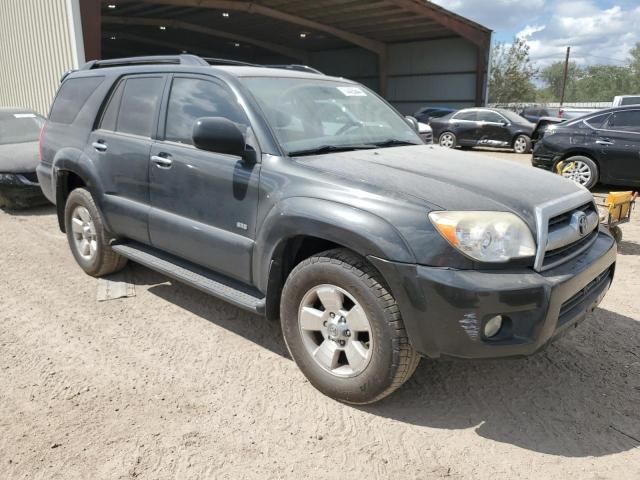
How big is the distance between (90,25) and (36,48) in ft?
7.54

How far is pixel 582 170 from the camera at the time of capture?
8992mm

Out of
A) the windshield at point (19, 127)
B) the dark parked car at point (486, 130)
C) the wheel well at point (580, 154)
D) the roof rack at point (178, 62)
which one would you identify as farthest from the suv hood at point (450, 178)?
the dark parked car at point (486, 130)

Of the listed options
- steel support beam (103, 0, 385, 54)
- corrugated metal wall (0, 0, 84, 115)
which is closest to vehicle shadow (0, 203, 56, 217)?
corrugated metal wall (0, 0, 84, 115)

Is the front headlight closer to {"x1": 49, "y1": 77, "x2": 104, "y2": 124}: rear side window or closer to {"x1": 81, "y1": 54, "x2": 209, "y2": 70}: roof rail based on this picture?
{"x1": 81, "y1": 54, "x2": 209, "y2": 70}: roof rail

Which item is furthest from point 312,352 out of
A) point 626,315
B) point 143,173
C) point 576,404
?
point 626,315

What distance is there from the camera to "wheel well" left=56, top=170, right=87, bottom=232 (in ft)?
15.9

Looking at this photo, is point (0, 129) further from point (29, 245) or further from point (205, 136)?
point (205, 136)

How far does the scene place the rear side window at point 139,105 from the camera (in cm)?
392

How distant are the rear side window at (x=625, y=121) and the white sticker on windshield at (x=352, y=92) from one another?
6.52m

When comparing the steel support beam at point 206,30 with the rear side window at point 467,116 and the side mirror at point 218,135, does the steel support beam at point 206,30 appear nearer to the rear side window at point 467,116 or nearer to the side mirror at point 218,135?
the rear side window at point 467,116

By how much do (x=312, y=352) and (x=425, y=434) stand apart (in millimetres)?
747

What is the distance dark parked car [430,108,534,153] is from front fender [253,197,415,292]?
1472 cm

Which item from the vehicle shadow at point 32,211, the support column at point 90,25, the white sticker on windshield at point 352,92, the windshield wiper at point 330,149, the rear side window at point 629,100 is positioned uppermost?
the support column at point 90,25

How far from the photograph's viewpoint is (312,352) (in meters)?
2.99
